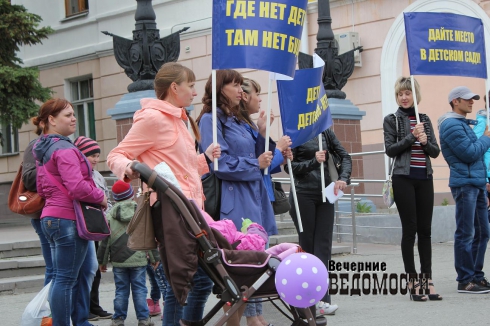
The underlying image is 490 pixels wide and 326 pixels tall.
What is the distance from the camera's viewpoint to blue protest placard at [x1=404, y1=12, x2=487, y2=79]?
8602 millimetres

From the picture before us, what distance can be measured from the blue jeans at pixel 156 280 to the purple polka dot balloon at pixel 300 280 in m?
2.62

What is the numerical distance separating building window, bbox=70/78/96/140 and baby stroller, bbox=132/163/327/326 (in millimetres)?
19163

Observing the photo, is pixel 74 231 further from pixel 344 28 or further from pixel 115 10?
pixel 115 10

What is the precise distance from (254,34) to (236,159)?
0.87 meters

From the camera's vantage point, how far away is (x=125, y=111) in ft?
47.0

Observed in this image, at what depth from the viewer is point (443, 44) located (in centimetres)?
878

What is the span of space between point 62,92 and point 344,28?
27.4 feet

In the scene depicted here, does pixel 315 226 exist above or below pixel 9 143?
below

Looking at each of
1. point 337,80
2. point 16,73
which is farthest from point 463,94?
point 16,73

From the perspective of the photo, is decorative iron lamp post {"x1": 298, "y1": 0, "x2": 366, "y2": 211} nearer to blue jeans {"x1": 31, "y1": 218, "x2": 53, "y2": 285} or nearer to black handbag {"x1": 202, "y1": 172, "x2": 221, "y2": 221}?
blue jeans {"x1": 31, "y1": 218, "x2": 53, "y2": 285}

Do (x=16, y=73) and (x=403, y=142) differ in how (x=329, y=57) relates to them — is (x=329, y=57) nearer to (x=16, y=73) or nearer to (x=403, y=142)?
(x=16, y=73)

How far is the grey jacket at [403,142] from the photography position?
318 inches

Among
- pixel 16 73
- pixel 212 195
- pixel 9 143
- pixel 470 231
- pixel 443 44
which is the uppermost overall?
pixel 16 73

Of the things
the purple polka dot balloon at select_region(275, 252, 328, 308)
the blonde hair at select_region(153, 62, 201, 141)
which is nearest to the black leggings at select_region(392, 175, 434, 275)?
the blonde hair at select_region(153, 62, 201, 141)
